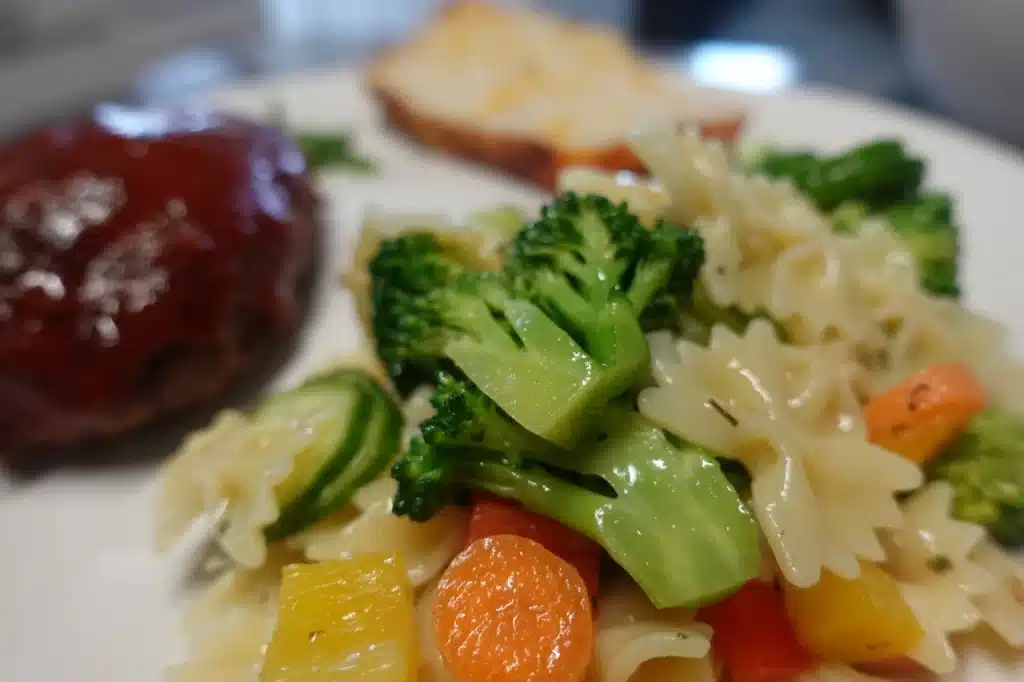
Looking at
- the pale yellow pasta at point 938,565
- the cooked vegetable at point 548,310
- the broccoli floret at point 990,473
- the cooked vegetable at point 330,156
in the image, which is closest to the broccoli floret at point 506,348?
the cooked vegetable at point 548,310

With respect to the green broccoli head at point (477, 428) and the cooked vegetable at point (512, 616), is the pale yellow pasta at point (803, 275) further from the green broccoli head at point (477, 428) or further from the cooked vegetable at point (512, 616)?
the cooked vegetable at point (512, 616)

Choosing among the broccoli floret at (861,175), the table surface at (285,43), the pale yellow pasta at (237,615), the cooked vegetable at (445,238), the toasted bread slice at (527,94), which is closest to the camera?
the pale yellow pasta at (237,615)

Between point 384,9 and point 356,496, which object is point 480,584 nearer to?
point 356,496

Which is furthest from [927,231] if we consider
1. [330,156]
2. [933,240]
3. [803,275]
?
[330,156]

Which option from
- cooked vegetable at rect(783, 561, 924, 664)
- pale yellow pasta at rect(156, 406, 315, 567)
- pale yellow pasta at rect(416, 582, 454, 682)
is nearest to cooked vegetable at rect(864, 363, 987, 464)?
cooked vegetable at rect(783, 561, 924, 664)

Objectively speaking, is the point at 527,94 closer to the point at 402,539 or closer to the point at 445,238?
the point at 445,238

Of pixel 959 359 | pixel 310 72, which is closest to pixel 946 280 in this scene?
pixel 959 359

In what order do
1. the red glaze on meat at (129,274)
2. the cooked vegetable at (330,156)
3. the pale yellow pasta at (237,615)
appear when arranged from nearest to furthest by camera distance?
the pale yellow pasta at (237,615) → the red glaze on meat at (129,274) → the cooked vegetable at (330,156)
